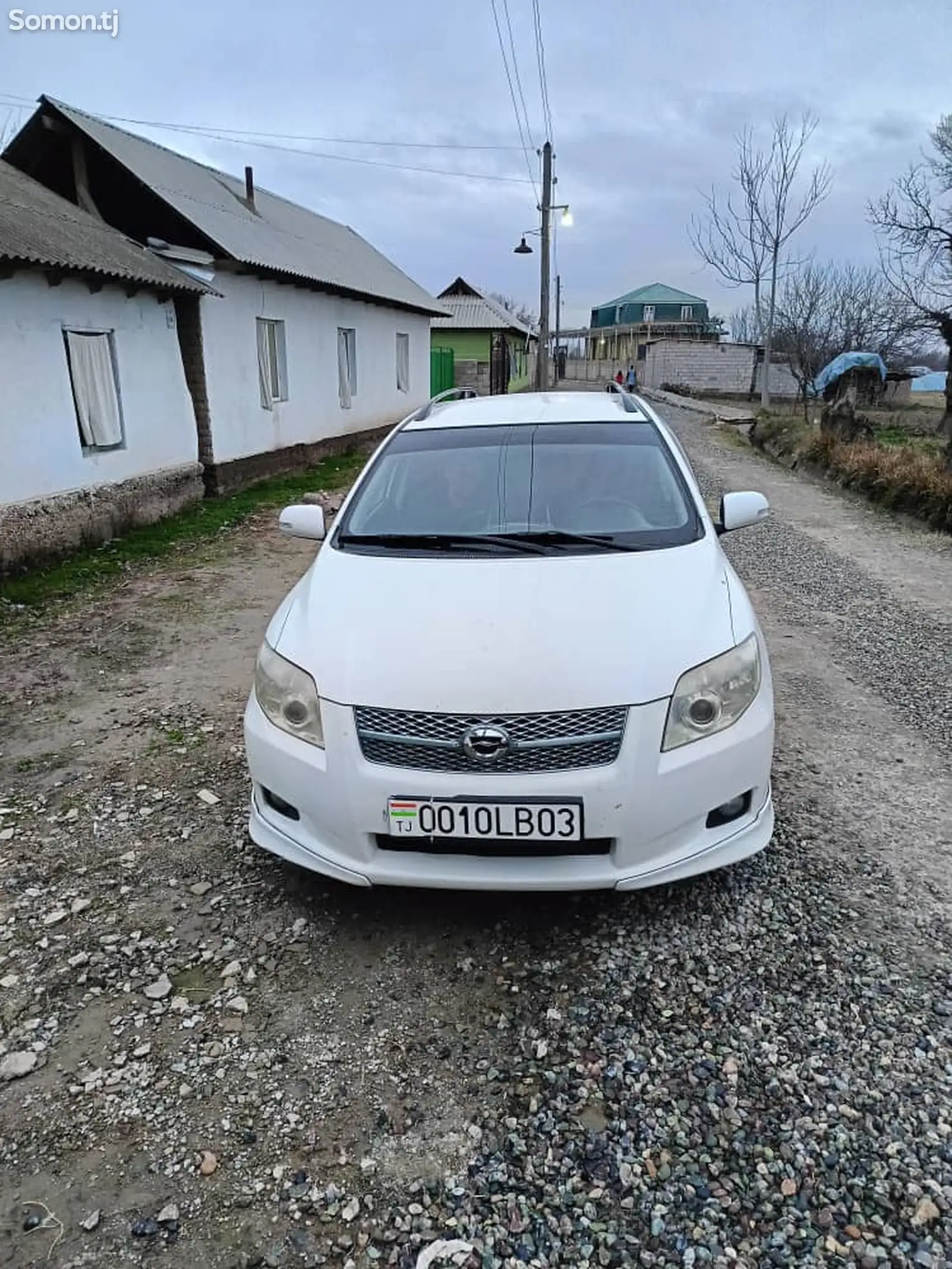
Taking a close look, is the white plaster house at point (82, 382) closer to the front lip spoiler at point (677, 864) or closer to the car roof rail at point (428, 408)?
the car roof rail at point (428, 408)

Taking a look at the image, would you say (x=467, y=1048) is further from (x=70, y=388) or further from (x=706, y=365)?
(x=706, y=365)

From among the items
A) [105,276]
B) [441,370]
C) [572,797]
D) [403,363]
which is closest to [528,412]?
[572,797]

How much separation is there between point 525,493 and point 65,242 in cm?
732

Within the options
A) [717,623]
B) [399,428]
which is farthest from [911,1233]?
[399,428]

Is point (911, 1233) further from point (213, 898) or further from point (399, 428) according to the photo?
point (399, 428)

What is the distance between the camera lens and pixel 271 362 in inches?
525

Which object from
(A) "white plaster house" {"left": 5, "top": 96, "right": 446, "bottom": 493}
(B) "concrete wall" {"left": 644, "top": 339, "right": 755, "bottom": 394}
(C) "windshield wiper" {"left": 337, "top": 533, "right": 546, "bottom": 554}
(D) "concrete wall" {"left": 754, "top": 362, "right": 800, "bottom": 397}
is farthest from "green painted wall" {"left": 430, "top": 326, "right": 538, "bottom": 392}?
(C) "windshield wiper" {"left": 337, "top": 533, "right": 546, "bottom": 554}

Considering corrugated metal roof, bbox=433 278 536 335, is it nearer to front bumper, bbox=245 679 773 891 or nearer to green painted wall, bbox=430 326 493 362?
green painted wall, bbox=430 326 493 362

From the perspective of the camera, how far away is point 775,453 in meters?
16.6

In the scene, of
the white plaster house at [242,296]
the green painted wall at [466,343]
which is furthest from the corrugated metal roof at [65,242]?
the green painted wall at [466,343]

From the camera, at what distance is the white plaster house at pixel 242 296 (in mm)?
10945

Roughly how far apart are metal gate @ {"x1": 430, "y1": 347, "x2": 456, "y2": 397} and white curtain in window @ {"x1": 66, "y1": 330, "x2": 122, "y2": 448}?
1702cm

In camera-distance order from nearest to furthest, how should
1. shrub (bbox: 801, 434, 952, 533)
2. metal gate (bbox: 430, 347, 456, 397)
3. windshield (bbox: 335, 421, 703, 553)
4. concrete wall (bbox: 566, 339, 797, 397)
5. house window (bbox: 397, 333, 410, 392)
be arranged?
windshield (bbox: 335, 421, 703, 553) → shrub (bbox: 801, 434, 952, 533) → house window (bbox: 397, 333, 410, 392) → metal gate (bbox: 430, 347, 456, 397) → concrete wall (bbox: 566, 339, 797, 397)

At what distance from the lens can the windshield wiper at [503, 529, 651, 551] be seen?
3104 millimetres
